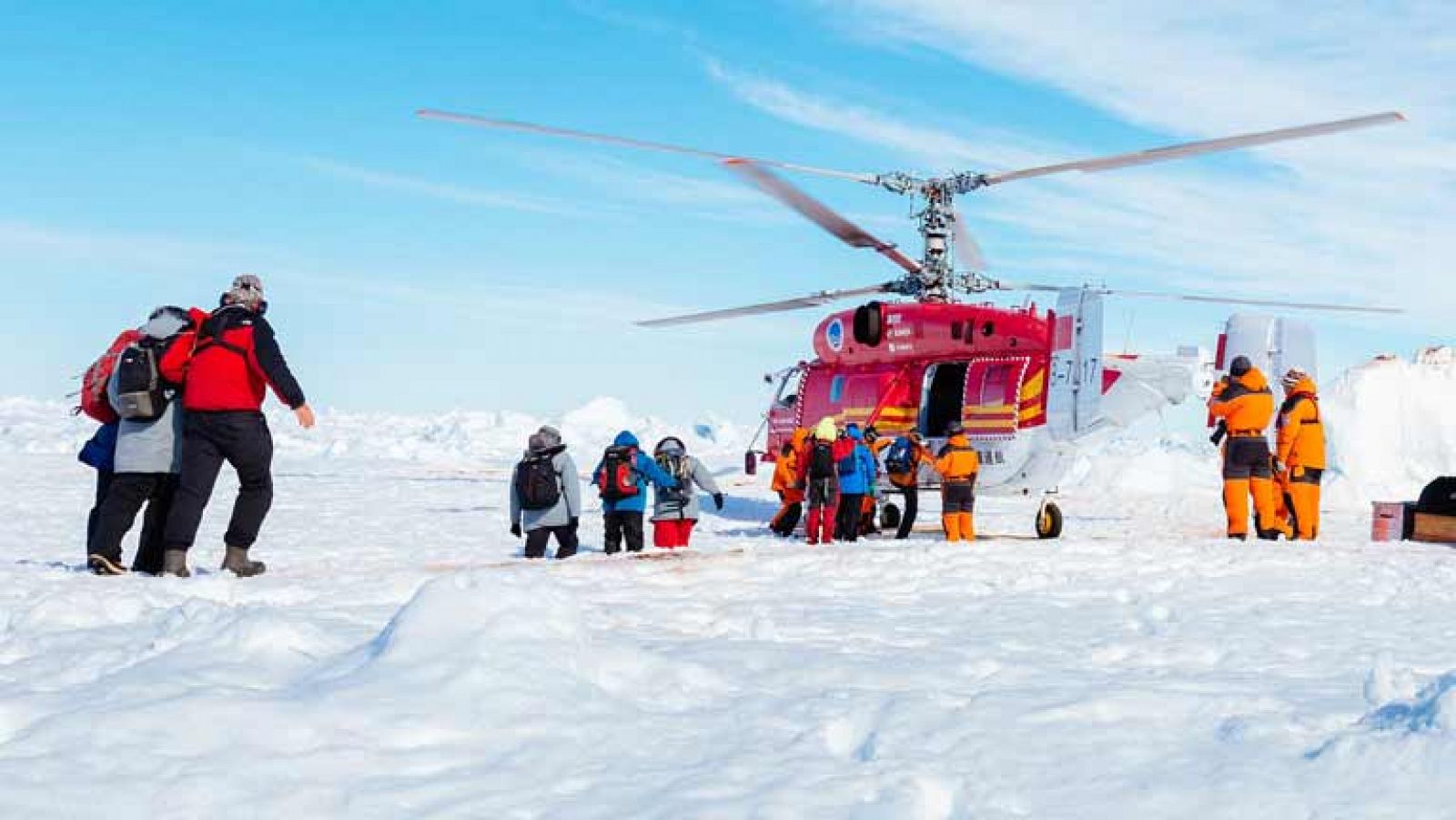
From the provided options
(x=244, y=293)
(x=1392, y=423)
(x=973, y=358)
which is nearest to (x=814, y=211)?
(x=973, y=358)

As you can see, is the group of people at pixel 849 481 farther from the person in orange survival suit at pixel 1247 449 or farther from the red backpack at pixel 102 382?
the red backpack at pixel 102 382

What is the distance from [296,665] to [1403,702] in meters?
3.08

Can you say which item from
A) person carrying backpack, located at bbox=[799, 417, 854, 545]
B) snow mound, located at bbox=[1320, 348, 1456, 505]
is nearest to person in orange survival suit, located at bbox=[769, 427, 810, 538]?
person carrying backpack, located at bbox=[799, 417, 854, 545]

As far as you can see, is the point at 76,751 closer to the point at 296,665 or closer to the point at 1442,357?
the point at 296,665

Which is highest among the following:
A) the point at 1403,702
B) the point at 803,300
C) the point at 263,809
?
the point at 803,300

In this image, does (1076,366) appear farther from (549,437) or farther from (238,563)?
(238,563)

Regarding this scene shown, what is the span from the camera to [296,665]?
358cm

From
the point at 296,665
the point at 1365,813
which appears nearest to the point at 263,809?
the point at 296,665

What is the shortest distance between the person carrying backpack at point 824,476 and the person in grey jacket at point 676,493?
56.8 inches

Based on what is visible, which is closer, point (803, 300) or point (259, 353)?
point (259, 353)

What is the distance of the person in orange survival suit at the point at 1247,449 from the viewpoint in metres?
→ 9.91

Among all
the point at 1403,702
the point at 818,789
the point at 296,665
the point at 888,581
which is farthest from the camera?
the point at 888,581

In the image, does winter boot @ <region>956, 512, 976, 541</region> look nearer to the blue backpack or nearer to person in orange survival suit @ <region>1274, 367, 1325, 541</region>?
the blue backpack

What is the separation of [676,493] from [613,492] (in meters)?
0.73
